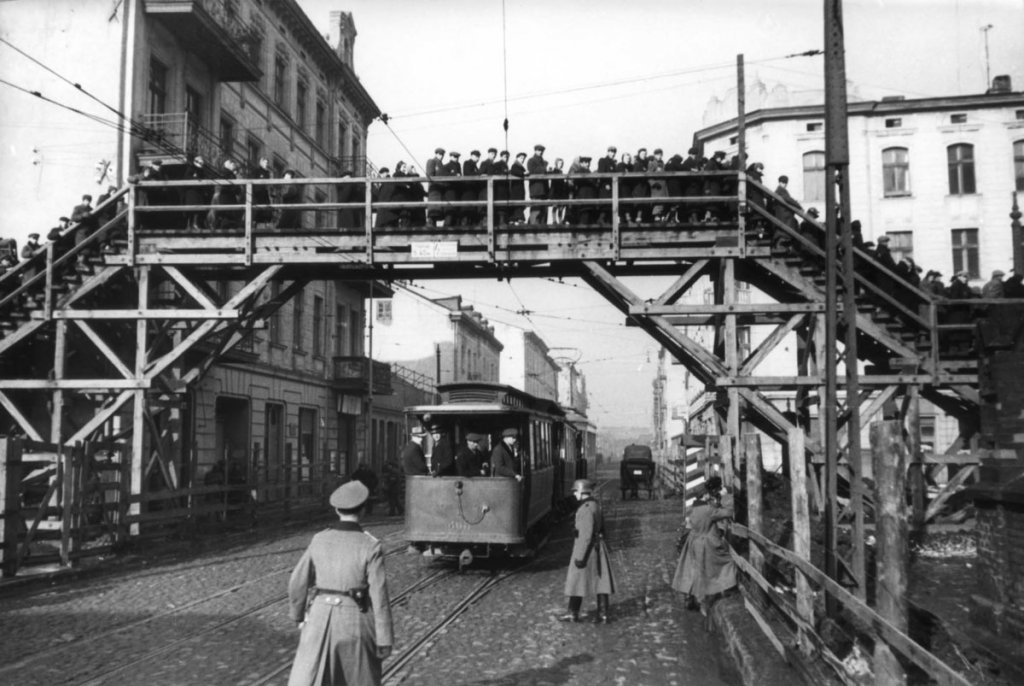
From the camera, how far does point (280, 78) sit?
31.2m

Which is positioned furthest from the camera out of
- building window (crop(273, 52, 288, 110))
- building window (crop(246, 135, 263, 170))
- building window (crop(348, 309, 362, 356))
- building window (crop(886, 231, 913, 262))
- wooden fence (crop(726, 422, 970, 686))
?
building window (crop(348, 309, 362, 356))

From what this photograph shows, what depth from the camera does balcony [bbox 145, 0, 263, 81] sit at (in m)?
21.5

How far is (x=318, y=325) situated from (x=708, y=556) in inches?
A: 1035

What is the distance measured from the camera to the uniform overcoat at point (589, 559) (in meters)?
9.88

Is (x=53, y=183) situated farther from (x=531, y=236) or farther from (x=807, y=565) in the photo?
(x=807, y=565)

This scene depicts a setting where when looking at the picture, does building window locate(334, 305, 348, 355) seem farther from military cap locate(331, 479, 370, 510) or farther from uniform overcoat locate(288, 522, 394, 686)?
uniform overcoat locate(288, 522, 394, 686)

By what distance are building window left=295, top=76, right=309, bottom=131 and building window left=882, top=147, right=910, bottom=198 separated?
23113 millimetres

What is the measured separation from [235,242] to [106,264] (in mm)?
2474

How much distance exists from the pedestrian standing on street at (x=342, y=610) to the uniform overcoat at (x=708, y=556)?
566 cm

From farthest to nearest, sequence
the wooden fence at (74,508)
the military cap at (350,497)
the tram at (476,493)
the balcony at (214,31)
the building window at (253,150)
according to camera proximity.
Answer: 1. the building window at (253,150)
2. the balcony at (214,31)
3. the tram at (476,493)
4. the wooden fence at (74,508)
5. the military cap at (350,497)

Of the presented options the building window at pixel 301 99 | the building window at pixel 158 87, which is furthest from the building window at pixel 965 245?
the building window at pixel 158 87

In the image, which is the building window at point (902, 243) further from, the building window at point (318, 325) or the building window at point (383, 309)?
the building window at point (383, 309)

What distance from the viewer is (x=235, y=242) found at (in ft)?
54.9

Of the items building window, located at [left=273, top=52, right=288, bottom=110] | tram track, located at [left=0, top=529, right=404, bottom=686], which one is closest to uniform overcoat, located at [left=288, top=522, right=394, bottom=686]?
tram track, located at [left=0, top=529, right=404, bottom=686]
